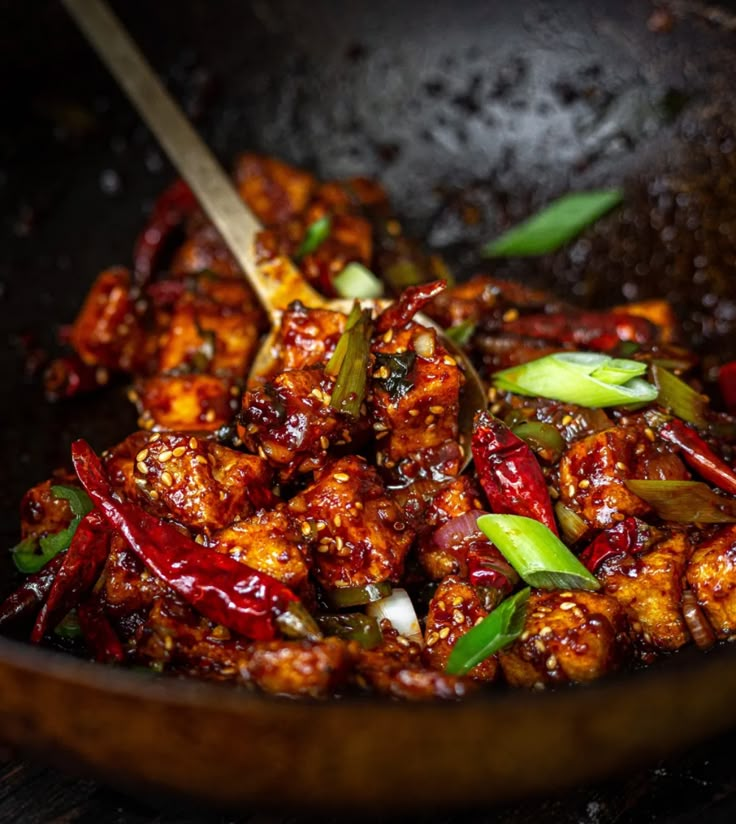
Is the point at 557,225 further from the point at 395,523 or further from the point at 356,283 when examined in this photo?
the point at 395,523

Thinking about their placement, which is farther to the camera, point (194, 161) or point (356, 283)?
point (194, 161)

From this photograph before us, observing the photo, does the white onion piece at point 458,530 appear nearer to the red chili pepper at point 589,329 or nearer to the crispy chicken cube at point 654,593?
the crispy chicken cube at point 654,593

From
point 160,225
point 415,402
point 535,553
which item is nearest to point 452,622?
point 535,553

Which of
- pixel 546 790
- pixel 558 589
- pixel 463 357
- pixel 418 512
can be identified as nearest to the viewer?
pixel 546 790

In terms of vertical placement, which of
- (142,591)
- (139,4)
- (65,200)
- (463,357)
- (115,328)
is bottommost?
(463,357)

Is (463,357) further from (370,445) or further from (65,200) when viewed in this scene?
(65,200)

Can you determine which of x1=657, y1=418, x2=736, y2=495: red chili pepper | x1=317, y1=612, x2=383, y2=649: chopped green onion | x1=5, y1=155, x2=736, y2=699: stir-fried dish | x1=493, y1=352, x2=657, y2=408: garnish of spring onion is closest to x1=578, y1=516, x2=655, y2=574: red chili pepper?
x1=5, y1=155, x2=736, y2=699: stir-fried dish

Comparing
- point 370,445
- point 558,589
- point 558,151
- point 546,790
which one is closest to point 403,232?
point 558,151

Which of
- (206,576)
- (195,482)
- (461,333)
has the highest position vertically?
(195,482)
